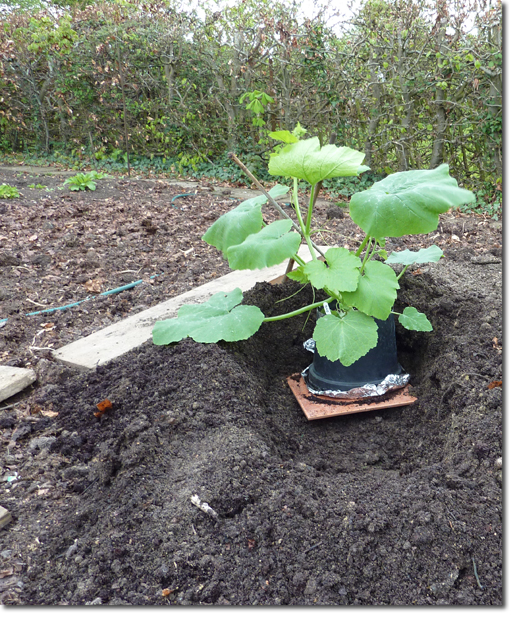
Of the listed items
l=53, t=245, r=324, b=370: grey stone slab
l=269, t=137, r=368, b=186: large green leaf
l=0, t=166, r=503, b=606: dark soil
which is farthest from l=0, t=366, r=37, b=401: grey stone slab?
l=269, t=137, r=368, b=186: large green leaf

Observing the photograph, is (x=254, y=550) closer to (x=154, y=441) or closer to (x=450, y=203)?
(x=154, y=441)

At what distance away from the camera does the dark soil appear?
1062mm

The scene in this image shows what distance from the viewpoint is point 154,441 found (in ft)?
4.86

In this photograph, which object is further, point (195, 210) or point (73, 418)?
point (195, 210)

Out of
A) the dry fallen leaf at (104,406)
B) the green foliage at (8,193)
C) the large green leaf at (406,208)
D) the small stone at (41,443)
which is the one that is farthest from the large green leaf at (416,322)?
the green foliage at (8,193)

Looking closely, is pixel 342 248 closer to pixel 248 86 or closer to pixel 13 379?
pixel 13 379

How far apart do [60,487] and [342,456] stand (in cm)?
99

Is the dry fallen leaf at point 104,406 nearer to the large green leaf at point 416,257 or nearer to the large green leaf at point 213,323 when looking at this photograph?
the large green leaf at point 213,323

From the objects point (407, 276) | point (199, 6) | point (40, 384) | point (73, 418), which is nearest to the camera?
point (73, 418)

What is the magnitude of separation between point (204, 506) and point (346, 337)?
0.72 meters

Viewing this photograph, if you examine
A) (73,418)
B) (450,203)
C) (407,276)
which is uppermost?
(450,203)

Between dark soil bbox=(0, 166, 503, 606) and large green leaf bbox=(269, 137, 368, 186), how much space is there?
696 mm

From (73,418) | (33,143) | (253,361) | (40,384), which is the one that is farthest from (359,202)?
(33,143)

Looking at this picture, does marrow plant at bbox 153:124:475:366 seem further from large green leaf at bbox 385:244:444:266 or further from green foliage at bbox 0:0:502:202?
green foliage at bbox 0:0:502:202
